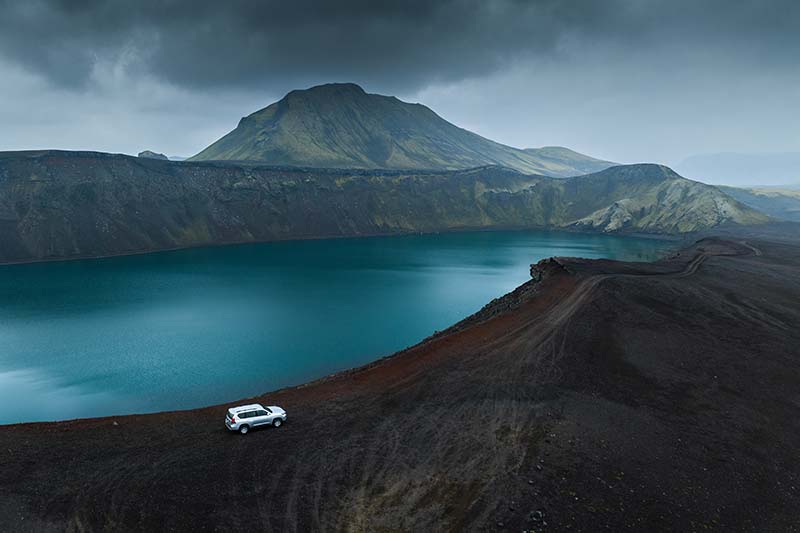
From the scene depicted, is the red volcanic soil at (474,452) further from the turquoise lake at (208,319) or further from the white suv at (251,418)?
the turquoise lake at (208,319)

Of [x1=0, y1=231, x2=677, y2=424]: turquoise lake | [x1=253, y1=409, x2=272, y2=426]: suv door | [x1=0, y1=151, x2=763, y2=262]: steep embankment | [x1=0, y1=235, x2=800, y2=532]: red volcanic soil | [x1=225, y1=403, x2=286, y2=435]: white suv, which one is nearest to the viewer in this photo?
[x1=0, y1=235, x2=800, y2=532]: red volcanic soil

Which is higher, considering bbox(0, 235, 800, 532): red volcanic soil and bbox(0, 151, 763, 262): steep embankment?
bbox(0, 151, 763, 262): steep embankment

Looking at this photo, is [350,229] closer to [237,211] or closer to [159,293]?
[237,211]

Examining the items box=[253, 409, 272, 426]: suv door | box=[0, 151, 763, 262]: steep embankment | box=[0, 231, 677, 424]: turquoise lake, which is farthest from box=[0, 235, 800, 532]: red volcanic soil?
box=[0, 151, 763, 262]: steep embankment

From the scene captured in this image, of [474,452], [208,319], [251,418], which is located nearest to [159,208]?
[208,319]

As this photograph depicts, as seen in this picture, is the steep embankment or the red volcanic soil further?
the steep embankment

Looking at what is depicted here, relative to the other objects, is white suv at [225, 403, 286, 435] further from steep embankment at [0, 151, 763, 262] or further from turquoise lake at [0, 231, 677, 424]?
steep embankment at [0, 151, 763, 262]

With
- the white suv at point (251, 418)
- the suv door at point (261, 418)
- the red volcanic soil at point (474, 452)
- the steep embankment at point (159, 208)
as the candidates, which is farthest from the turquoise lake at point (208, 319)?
the steep embankment at point (159, 208)

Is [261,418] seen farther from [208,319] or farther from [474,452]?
[208,319]
